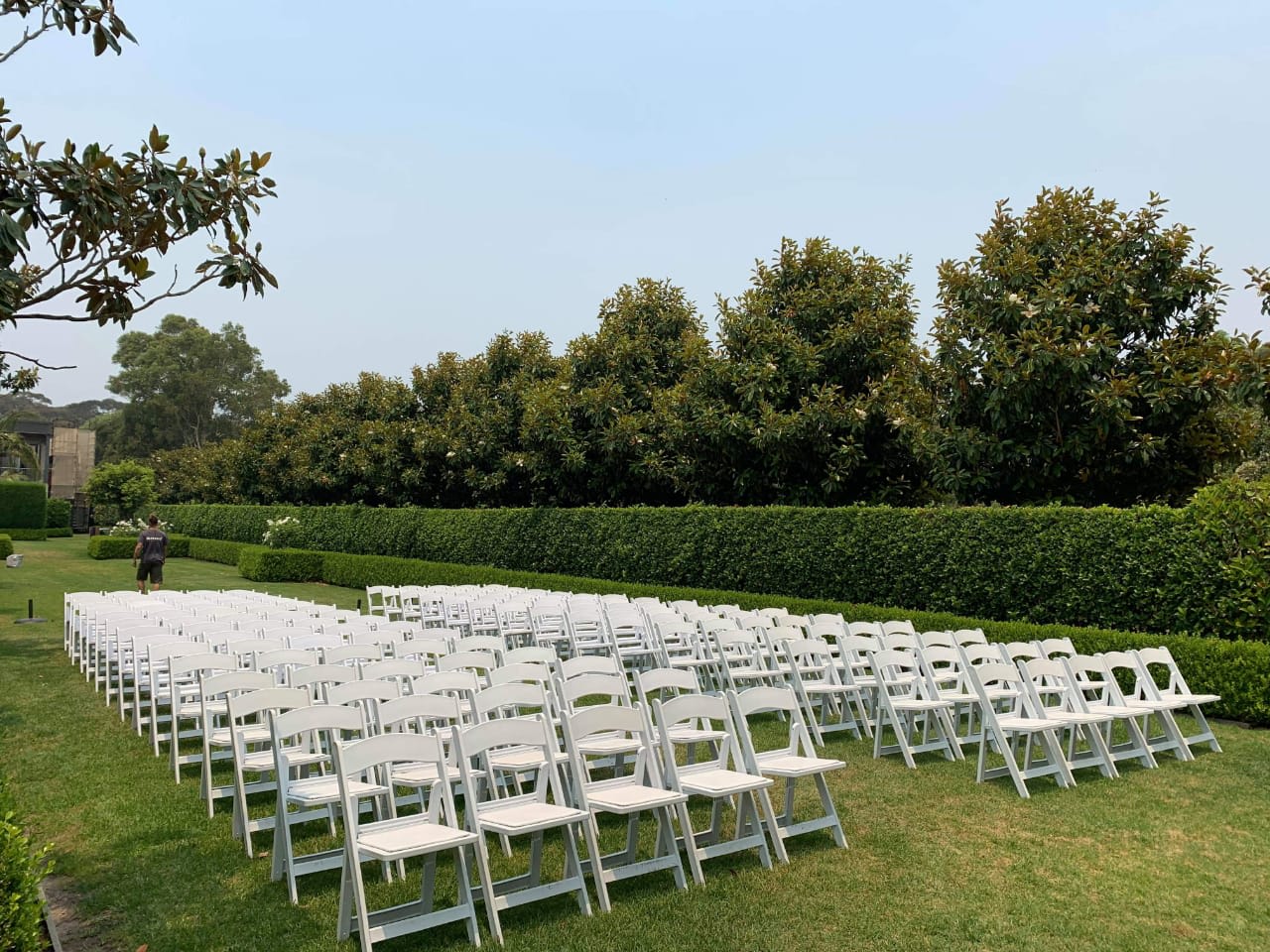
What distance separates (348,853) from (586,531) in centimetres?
1542

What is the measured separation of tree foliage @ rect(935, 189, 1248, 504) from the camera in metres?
11.5

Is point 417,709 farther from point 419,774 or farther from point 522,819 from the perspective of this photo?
point 522,819

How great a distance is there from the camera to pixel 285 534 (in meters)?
29.7

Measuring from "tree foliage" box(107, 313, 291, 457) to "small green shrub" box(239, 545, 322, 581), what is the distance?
45.1 m

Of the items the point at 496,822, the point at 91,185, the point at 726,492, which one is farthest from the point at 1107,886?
the point at 726,492

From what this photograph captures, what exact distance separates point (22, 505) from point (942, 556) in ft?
141

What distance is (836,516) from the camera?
543 inches

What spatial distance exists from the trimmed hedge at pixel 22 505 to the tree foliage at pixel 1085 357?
139 feet

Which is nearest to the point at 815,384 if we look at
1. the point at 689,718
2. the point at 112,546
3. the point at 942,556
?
the point at 942,556

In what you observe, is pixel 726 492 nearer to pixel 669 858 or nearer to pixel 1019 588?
pixel 1019 588

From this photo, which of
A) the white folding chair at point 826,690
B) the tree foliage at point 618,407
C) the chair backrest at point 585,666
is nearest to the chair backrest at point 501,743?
the chair backrest at point 585,666

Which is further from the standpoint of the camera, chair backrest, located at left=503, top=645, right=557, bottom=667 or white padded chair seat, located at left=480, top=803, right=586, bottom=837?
chair backrest, located at left=503, top=645, right=557, bottom=667

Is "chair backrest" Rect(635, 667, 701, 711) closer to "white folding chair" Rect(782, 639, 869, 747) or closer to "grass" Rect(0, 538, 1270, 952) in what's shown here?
"grass" Rect(0, 538, 1270, 952)

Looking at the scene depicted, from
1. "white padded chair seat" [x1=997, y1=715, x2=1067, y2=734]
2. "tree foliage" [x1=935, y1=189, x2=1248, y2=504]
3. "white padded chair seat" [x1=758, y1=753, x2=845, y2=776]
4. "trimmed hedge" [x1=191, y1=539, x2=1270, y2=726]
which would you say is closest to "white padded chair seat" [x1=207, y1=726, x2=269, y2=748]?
"white padded chair seat" [x1=758, y1=753, x2=845, y2=776]
